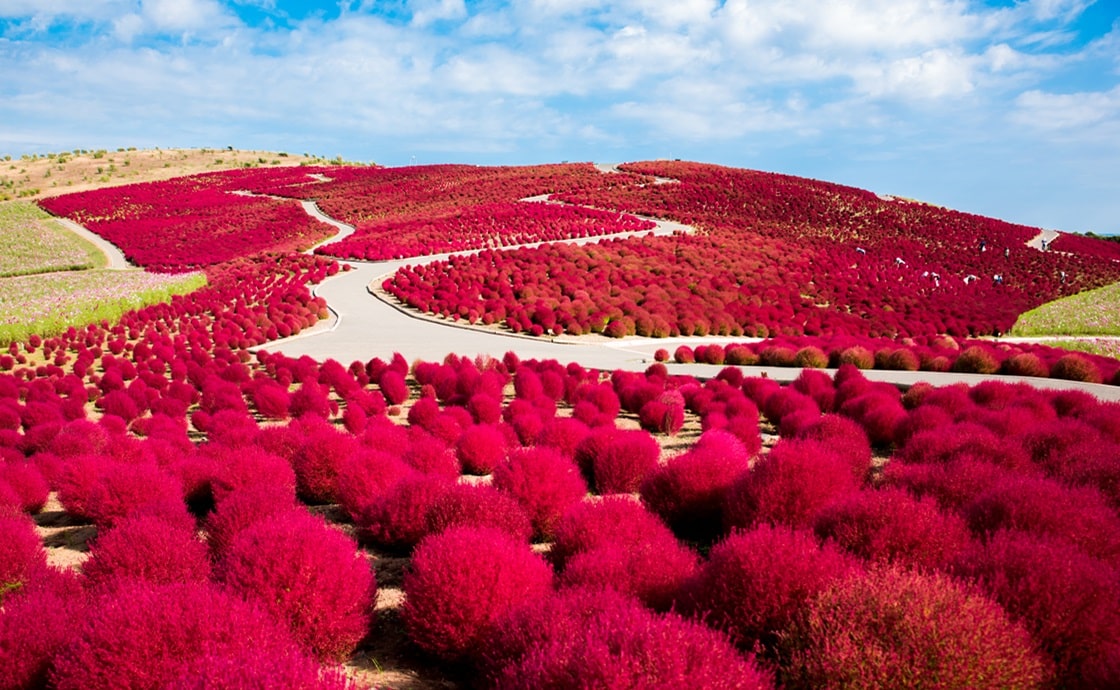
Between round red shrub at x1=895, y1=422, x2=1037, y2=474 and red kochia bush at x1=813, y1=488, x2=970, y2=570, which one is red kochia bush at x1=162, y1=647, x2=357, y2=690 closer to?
red kochia bush at x1=813, y1=488, x2=970, y2=570

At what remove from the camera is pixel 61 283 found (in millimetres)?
33219

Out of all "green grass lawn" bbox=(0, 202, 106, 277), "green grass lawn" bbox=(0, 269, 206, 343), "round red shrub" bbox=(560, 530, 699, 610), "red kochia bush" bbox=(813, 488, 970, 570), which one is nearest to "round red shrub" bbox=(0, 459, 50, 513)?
"round red shrub" bbox=(560, 530, 699, 610)

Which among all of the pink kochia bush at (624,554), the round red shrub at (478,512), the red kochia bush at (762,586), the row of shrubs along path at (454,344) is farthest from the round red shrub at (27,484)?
the row of shrubs along path at (454,344)

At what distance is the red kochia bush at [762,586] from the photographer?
378cm

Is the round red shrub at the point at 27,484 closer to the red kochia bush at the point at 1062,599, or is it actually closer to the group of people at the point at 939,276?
the red kochia bush at the point at 1062,599

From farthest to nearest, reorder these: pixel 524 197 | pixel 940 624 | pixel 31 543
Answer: pixel 524 197, pixel 31 543, pixel 940 624

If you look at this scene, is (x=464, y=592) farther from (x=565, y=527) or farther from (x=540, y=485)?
(x=540, y=485)

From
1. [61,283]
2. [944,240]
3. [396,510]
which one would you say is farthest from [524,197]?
[396,510]

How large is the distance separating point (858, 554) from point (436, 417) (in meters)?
6.66

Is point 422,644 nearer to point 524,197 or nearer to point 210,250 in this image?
point 210,250

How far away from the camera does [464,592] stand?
4.32 meters

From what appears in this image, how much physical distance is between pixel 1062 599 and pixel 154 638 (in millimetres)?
4356

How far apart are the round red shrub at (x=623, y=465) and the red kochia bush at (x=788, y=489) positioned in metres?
1.71

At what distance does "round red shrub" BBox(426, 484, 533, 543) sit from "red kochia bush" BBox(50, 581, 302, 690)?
6.01 feet
